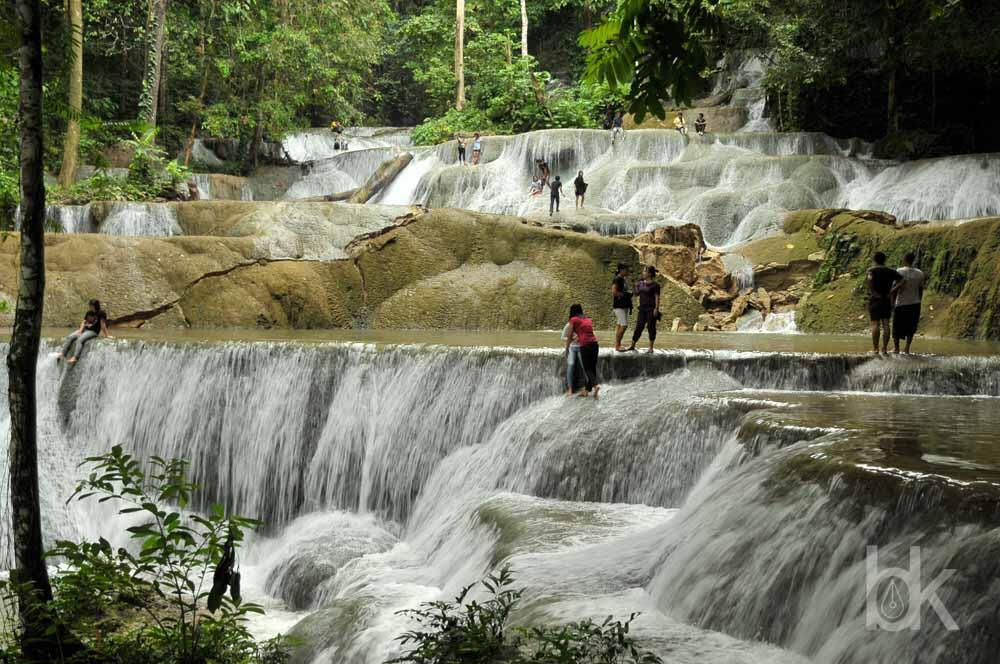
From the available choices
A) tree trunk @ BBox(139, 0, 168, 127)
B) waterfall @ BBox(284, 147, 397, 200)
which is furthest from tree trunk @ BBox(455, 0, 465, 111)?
tree trunk @ BBox(139, 0, 168, 127)

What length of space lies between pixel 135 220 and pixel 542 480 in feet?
48.6

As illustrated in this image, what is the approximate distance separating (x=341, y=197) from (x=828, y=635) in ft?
96.9

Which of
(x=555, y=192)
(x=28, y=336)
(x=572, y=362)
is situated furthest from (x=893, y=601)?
(x=555, y=192)

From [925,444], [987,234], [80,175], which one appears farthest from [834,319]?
[80,175]

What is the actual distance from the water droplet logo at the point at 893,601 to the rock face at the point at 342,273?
1421cm

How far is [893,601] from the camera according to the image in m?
4.41

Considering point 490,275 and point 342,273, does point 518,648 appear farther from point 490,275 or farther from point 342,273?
point 342,273

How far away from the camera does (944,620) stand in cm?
415

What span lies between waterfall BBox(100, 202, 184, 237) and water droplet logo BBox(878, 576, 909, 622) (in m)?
19.3

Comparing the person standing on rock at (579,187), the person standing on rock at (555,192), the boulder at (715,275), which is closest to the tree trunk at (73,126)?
the person standing on rock at (555,192)

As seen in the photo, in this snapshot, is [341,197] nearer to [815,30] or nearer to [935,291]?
[815,30]

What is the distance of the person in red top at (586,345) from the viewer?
34.9 feet

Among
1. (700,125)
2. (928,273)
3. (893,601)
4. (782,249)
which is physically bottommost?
(893,601)

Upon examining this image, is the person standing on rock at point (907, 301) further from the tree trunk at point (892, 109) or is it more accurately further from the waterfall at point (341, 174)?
the waterfall at point (341, 174)
